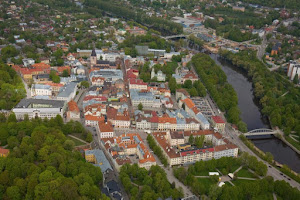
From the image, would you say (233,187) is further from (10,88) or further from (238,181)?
(10,88)

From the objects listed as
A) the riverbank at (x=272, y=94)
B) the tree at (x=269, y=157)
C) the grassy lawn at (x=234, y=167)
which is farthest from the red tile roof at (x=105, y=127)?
the riverbank at (x=272, y=94)

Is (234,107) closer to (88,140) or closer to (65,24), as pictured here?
(88,140)

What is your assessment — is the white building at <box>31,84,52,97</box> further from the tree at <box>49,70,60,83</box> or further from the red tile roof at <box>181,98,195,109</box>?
the red tile roof at <box>181,98,195,109</box>

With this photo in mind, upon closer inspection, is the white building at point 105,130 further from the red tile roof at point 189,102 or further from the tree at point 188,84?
the tree at point 188,84

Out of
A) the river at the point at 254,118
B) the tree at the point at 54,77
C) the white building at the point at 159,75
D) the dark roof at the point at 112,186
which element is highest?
the dark roof at the point at 112,186

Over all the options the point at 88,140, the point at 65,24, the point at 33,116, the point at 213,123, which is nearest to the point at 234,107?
the point at 213,123
